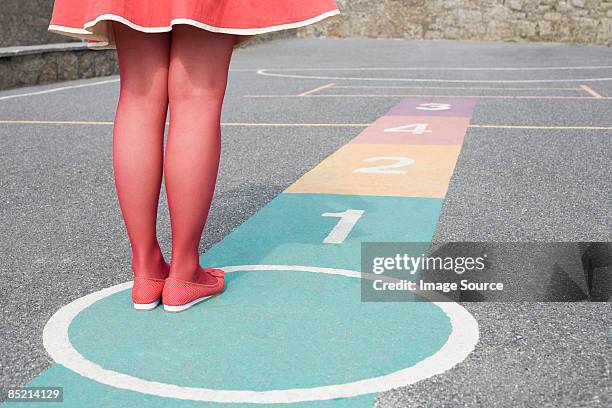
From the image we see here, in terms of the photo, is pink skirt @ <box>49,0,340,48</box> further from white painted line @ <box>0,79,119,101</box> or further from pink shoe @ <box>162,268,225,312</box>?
white painted line @ <box>0,79,119,101</box>

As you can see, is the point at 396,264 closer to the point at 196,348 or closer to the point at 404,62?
the point at 196,348

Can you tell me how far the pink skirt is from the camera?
8.53ft

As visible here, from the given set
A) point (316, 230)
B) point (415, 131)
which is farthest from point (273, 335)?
point (415, 131)

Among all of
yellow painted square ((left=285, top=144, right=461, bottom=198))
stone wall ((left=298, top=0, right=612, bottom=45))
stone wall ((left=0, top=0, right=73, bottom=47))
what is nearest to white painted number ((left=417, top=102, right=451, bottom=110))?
yellow painted square ((left=285, top=144, right=461, bottom=198))

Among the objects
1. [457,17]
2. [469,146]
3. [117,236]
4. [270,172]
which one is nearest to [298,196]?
[270,172]

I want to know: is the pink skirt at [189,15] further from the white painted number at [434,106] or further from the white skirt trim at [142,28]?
the white painted number at [434,106]

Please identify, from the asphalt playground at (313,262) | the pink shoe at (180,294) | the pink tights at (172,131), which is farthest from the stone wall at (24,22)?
the pink shoe at (180,294)

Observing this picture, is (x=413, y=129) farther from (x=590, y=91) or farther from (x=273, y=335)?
(x=273, y=335)

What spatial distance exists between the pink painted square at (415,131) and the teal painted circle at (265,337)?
12.7 feet

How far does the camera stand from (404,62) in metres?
17.0

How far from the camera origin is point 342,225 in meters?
4.11

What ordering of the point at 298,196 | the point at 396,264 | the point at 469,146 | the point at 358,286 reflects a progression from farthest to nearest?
1. the point at 469,146
2. the point at 298,196
3. the point at 396,264
4. the point at 358,286

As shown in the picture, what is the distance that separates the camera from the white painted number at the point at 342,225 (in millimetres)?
3812

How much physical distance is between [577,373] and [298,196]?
256 centimetres
